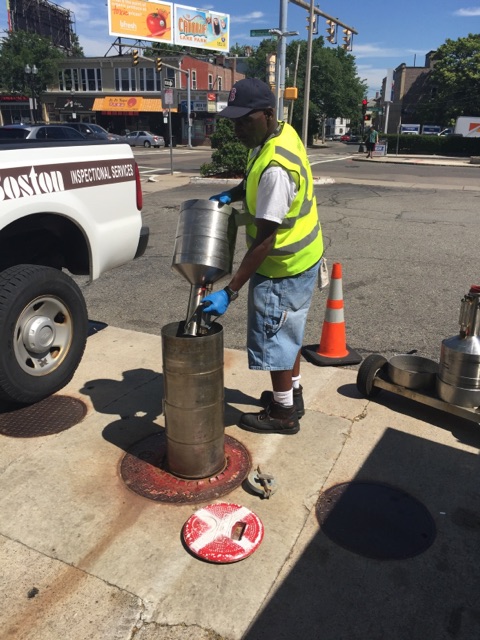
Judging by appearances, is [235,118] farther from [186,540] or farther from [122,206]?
[186,540]

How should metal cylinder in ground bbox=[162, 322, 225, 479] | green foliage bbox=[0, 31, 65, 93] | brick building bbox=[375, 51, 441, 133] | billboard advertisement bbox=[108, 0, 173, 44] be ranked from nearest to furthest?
1. metal cylinder in ground bbox=[162, 322, 225, 479]
2. billboard advertisement bbox=[108, 0, 173, 44]
3. green foliage bbox=[0, 31, 65, 93]
4. brick building bbox=[375, 51, 441, 133]

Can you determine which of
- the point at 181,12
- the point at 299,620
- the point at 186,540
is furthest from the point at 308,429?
the point at 181,12

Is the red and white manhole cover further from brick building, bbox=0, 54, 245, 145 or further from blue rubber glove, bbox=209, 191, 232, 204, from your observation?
brick building, bbox=0, 54, 245, 145

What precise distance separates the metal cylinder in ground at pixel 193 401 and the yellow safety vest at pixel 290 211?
0.55 meters

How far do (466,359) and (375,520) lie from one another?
48.9 inches

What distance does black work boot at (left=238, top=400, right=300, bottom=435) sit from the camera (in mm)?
3344

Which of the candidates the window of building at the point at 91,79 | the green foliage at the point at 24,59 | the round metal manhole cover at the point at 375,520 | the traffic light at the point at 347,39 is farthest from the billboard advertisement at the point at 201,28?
the round metal manhole cover at the point at 375,520

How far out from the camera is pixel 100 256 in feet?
13.6

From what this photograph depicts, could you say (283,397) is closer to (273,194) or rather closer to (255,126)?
(273,194)

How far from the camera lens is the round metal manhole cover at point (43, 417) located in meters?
3.38

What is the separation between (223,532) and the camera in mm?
2475

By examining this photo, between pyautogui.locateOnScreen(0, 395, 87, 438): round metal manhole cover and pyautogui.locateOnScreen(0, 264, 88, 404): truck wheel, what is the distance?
99 millimetres

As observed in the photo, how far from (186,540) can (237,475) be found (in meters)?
0.58

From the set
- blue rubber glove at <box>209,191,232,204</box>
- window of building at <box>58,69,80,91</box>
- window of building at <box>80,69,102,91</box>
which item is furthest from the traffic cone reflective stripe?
window of building at <box>58,69,80,91</box>
